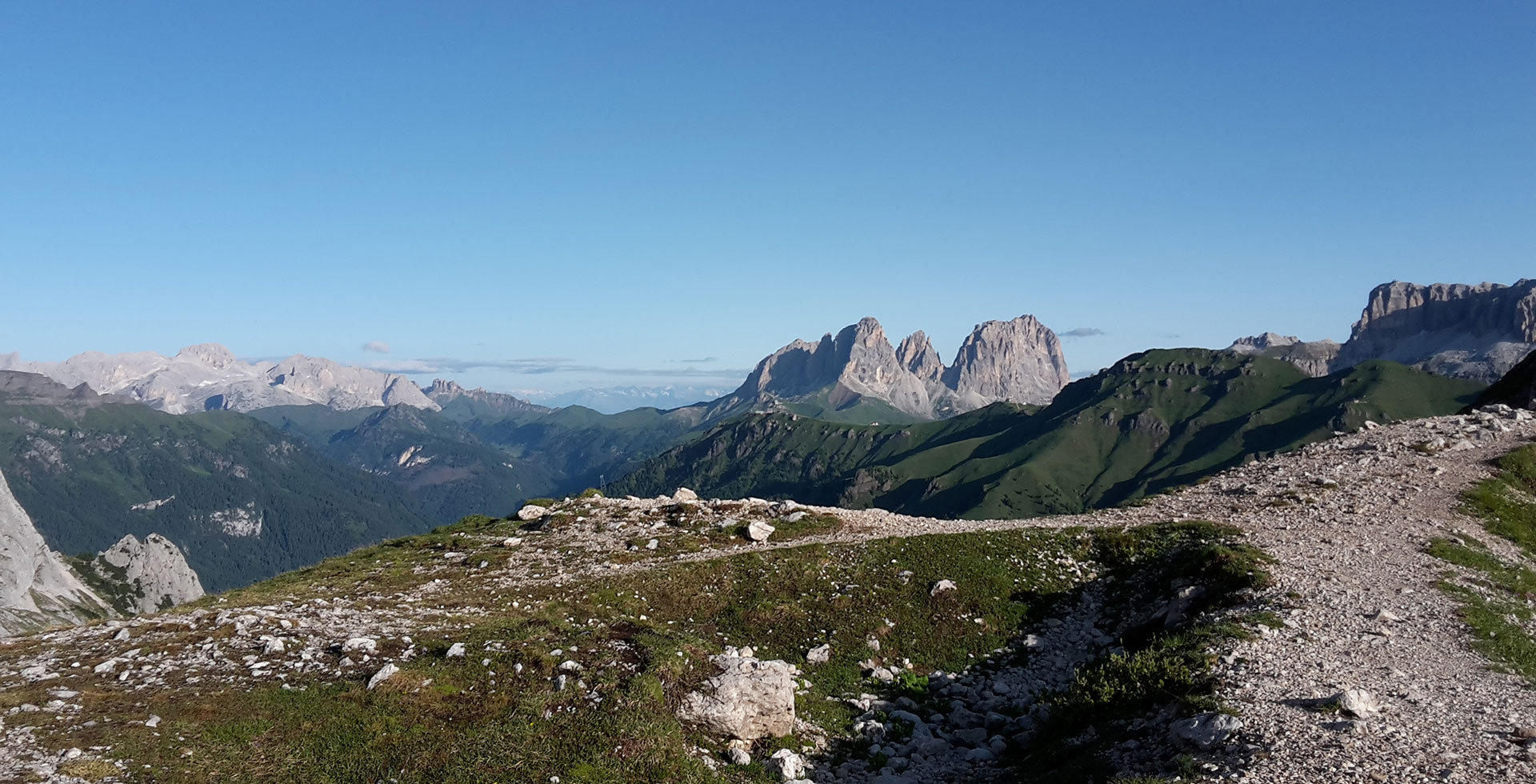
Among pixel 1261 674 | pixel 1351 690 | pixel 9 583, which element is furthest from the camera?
pixel 9 583

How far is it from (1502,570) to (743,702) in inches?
1323

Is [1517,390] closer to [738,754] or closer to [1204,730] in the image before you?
[1204,730]

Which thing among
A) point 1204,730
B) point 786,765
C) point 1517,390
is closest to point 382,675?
point 786,765

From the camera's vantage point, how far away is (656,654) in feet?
81.4

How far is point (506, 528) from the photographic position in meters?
50.7

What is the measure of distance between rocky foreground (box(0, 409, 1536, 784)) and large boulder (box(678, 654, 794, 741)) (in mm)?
70

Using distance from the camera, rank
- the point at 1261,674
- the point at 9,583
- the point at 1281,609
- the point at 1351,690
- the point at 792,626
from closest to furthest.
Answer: the point at 1351,690
the point at 1261,674
the point at 1281,609
the point at 792,626
the point at 9,583

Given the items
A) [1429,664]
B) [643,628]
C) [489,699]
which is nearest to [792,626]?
[643,628]

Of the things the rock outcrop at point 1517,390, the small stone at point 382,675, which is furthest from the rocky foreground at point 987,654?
the rock outcrop at point 1517,390

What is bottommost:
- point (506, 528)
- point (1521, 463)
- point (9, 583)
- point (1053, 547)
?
point (9, 583)

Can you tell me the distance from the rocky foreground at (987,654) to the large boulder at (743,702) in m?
0.07

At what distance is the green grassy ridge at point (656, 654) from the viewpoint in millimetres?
19328

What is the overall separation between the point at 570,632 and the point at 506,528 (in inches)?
999

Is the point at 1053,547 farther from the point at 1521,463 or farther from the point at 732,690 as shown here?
the point at 1521,463
